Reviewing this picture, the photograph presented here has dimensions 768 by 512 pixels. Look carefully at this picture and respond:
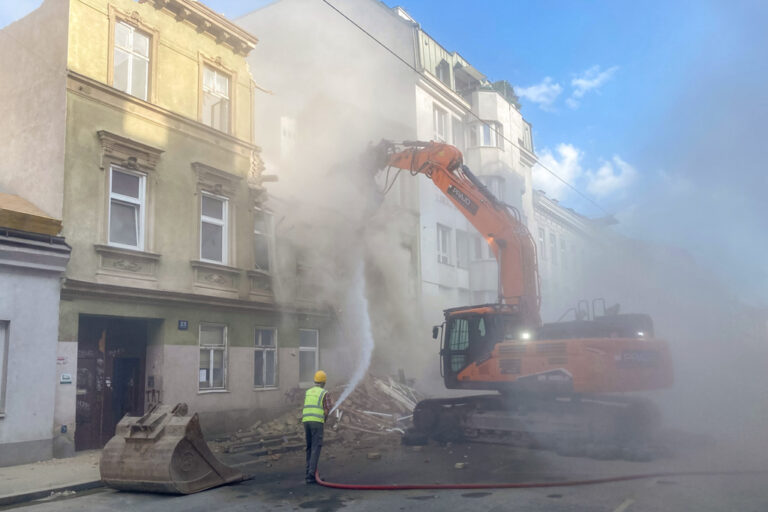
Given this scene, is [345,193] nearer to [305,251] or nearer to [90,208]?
[305,251]

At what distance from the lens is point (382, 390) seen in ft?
55.7

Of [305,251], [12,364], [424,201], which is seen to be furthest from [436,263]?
[12,364]

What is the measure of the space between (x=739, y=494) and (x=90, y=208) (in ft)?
38.9

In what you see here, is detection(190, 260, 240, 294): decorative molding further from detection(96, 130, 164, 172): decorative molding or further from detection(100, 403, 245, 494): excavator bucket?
detection(100, 403, 245, 494): excavator bucket

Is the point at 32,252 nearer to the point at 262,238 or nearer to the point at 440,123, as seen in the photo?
the point at 262,238

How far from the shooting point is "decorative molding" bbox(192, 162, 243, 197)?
15.5 meters

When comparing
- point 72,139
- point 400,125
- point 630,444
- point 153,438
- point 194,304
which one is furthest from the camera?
point 400,125

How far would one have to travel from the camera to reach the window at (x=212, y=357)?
1500cm

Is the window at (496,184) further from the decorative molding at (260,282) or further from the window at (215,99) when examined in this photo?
the window at (215,99)

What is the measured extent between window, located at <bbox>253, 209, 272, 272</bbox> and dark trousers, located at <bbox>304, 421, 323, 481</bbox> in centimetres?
789

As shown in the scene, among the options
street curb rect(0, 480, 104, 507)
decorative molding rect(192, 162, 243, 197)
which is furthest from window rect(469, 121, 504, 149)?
street curb rect(0, 480, 104, 507)

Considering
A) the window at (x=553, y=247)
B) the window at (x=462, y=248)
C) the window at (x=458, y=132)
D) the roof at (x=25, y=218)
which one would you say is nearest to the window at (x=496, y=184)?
the window at (x=458, y=132)

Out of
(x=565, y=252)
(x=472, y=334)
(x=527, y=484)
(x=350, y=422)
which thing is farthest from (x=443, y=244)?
(x=527, y=484)

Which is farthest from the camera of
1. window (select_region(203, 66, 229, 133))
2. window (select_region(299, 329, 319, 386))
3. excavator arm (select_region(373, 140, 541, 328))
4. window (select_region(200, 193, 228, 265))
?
window (select_region(299, 329, 319, 386))
